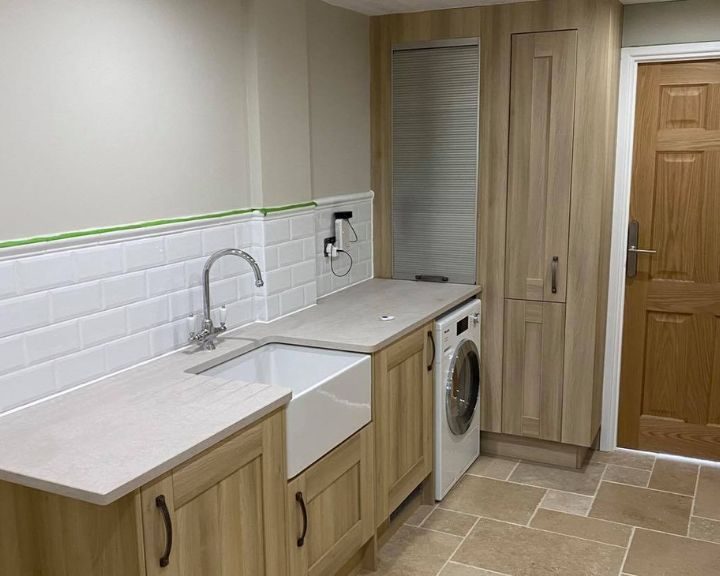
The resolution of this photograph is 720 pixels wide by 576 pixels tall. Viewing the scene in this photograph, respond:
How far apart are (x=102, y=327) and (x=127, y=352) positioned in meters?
0.15

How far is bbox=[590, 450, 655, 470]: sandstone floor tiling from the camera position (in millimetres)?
3988

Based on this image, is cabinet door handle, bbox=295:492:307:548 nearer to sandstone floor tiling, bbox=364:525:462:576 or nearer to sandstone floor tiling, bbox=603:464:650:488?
sandstone floor tiling, bbox=364:525:462:576

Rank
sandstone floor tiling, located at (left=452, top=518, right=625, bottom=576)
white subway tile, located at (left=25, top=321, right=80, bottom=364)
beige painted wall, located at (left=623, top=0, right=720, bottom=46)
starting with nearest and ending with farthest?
white subway tile, located at (left=25, top=321, right=80, bottom=364), sandstone floor tiling, located at (left=452, top=518, right=625, bottom=576), beige painted wall, located at (left=623, top=0, right=720, bottom=46)

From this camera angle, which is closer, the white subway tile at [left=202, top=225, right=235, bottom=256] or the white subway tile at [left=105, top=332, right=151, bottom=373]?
the white subway tile at [left=105, top=332, right=151, bottom=373]

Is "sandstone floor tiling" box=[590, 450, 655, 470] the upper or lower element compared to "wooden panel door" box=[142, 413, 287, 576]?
lower

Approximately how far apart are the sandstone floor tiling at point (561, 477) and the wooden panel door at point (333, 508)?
1169 millimetres

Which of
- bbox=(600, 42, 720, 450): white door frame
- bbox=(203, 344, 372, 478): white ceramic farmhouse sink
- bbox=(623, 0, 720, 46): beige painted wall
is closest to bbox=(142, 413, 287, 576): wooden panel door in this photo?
bbox=(203, 344, 372, 478): white ceramic farmhouse sink

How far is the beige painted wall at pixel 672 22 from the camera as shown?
3.61 metres

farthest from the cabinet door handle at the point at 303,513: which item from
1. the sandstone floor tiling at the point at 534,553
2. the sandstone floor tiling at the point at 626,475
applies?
the sandstone floor tiling at the point at 626,475

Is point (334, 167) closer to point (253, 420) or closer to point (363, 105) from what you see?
point (363, 105)

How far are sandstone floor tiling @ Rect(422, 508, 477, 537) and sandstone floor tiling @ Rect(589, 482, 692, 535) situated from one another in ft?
1.85

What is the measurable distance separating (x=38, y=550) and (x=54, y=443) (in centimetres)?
28

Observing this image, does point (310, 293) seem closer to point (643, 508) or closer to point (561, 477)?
point (561, 477)

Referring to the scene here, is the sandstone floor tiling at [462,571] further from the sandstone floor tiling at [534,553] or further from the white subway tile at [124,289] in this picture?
the white subway tile at [124,289]
